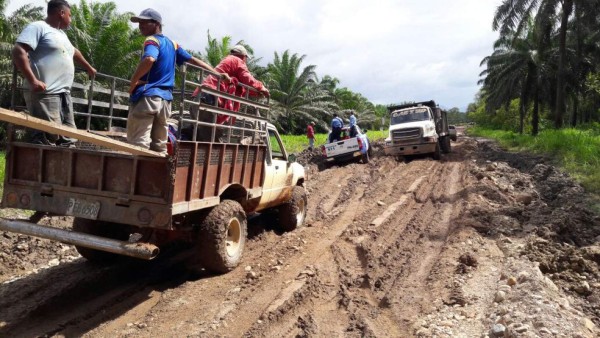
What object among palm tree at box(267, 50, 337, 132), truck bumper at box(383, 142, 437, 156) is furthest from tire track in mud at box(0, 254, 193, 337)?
palm tree at box(267, 50, 337, 132)

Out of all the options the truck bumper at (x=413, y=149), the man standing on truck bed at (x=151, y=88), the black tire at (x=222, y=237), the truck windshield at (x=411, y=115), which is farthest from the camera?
the truck windshield at (x=411, y=115)

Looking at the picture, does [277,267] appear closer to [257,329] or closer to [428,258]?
[257,329]

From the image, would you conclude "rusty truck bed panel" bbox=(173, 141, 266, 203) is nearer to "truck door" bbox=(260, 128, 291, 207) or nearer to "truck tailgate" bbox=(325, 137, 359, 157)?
"truck door" bbox=(260, 128, 291, 207)

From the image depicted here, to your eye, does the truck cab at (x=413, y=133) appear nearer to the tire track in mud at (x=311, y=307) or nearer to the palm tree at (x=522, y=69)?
the tire track in mud at (x=311, y=307)

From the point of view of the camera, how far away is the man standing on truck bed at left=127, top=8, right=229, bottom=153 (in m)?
4.66

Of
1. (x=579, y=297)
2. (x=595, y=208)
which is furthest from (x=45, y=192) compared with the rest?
(x=595, y=208)

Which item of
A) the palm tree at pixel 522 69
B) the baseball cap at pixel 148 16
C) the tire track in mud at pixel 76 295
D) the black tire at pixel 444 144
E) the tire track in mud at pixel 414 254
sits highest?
the palm tree at pixel 522 69

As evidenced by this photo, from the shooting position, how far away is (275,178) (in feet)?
22.5

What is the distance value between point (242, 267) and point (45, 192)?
2315mm

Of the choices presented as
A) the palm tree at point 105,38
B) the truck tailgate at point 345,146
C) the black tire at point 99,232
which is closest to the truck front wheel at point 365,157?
the truck tailgate at point 345,146

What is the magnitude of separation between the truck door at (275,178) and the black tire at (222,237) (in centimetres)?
105

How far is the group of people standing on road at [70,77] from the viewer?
4555 mm

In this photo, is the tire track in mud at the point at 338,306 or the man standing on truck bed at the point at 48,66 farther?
the man standing on truck bed at the point at 48,66

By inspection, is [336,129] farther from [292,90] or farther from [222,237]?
[292,90]
